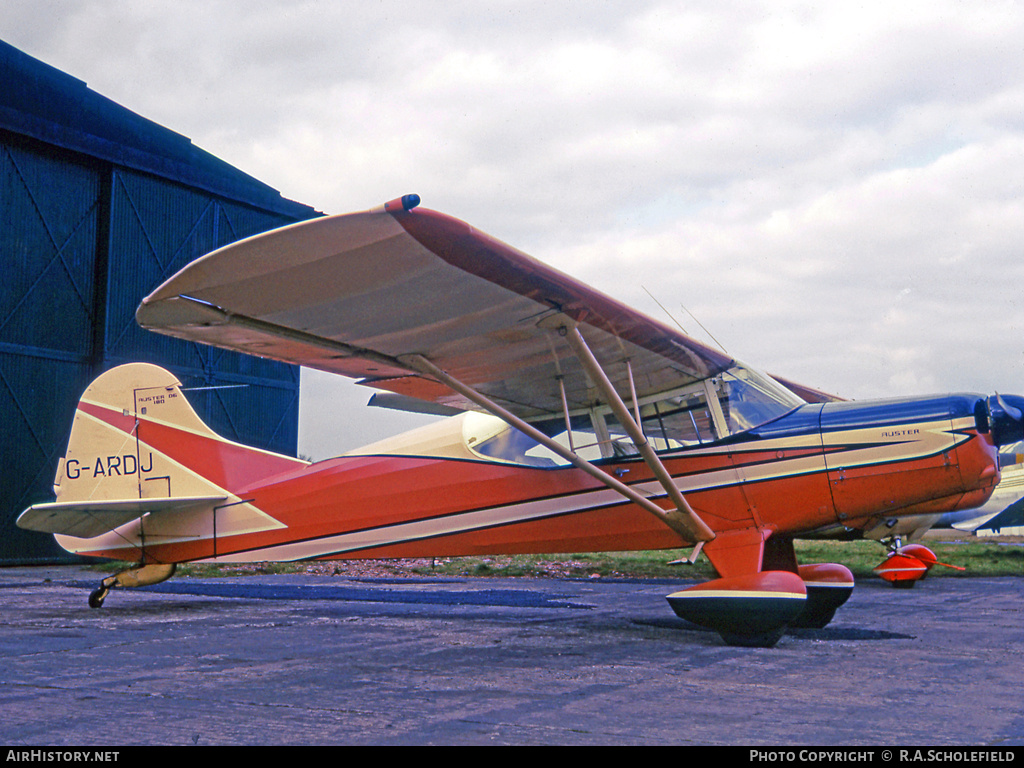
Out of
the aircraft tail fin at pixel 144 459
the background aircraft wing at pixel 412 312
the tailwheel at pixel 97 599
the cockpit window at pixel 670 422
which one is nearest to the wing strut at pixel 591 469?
the background aircraft wing at pixel 412 312

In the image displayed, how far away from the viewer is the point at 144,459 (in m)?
9.27

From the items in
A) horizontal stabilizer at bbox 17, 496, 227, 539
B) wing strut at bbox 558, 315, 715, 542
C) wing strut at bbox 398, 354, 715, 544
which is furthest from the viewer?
horizontal stabilizer at bbox 17, 496, 227, 539

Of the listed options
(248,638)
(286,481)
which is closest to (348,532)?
(286,481)

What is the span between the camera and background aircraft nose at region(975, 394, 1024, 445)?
21.5 feet

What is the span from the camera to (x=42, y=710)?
3.79 meters

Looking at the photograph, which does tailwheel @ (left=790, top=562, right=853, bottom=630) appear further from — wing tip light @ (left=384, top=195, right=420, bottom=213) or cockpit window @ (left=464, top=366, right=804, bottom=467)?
wing tip light @ (left=384, top=195, right=420, bottom=213)

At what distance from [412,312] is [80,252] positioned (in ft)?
54.0

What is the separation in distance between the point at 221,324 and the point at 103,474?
4756 mm

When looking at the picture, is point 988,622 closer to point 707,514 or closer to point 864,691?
point 707,514

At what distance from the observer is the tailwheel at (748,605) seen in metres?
5.92

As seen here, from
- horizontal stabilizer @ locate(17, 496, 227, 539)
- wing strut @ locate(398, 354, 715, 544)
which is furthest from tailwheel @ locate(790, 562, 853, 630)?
horizontal stabilizer @ locate(17, 496, 227, 539)

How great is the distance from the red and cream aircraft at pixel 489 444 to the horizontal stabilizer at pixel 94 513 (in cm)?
3

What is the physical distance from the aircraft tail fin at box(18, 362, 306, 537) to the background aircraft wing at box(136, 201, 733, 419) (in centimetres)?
254

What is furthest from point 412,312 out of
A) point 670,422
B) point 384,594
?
point 384,594
